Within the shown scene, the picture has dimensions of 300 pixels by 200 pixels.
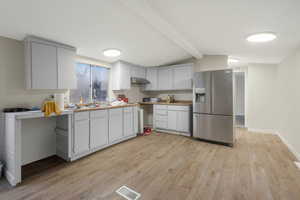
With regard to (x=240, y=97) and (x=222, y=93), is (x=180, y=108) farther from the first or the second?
(x=240, y=97)

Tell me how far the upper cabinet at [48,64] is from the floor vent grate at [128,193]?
7.14 ft

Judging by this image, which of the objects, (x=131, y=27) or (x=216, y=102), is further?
(x=216, y=102)

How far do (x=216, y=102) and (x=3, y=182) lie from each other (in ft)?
13.8

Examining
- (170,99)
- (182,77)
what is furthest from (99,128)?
(182,77)

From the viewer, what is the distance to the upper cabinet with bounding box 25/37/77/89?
2.27 meters

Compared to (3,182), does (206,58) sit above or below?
above

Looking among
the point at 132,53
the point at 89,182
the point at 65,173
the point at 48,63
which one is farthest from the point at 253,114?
the point at 48,63

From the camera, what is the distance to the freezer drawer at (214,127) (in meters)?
3.23

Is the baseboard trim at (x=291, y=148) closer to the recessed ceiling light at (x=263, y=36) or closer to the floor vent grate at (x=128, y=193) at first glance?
the recessed ceiling light at (x=263, y=36)

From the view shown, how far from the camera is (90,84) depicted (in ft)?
12.0

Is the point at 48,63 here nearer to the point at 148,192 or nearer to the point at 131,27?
the point at 131,27

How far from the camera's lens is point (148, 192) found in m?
1.73

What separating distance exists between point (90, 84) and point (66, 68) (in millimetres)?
974

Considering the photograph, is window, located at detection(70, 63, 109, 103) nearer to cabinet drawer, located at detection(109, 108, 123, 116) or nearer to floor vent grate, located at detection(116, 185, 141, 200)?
cabinet drawer, located at detection(109, 108, 123, 116)
